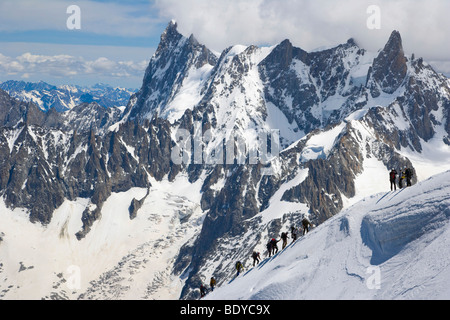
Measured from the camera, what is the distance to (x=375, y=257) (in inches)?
2019

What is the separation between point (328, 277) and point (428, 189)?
1511 cm

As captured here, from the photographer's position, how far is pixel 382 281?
152 feet

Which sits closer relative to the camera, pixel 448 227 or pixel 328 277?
pixel 448 227

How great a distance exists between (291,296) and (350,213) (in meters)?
15.9

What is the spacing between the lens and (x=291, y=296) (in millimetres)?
50062

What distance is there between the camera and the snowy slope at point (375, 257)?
44.1 m

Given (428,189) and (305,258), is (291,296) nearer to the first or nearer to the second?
(305,258)

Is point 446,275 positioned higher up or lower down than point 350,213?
lower down

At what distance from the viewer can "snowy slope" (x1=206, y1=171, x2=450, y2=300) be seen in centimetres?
4409
